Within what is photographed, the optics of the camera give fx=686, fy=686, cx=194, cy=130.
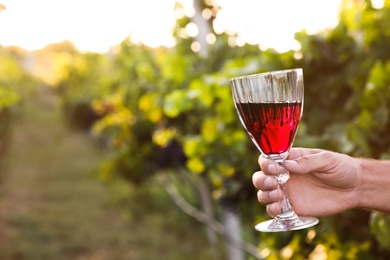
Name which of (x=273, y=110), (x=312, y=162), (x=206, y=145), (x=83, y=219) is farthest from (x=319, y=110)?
(x=83, y=219)

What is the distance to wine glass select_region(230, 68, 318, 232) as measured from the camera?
4.84 feet

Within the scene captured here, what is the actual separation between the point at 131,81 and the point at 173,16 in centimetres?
206

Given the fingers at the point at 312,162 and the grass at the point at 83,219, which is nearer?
the fingers at the point at 312,162

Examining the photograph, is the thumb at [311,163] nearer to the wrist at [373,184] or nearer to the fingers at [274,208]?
the fingers at [274,208]

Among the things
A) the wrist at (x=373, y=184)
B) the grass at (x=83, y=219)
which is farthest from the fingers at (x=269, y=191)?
the grass at (x=83, y=219)

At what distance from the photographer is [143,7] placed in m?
6.22

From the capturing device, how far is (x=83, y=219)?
10320 mm

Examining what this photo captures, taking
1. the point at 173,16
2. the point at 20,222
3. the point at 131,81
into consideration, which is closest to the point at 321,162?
the point at 173,16

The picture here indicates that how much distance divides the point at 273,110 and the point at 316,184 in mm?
402

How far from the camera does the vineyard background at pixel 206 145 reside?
2865 millimetres

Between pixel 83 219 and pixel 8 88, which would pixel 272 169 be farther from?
pixel 83 219

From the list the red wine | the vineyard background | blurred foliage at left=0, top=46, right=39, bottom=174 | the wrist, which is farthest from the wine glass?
blurred foliage at left=0, top=46, right=39, bottom=174

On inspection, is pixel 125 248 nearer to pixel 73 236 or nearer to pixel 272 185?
pixel 73 236

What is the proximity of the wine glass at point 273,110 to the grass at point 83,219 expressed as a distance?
269 inches
